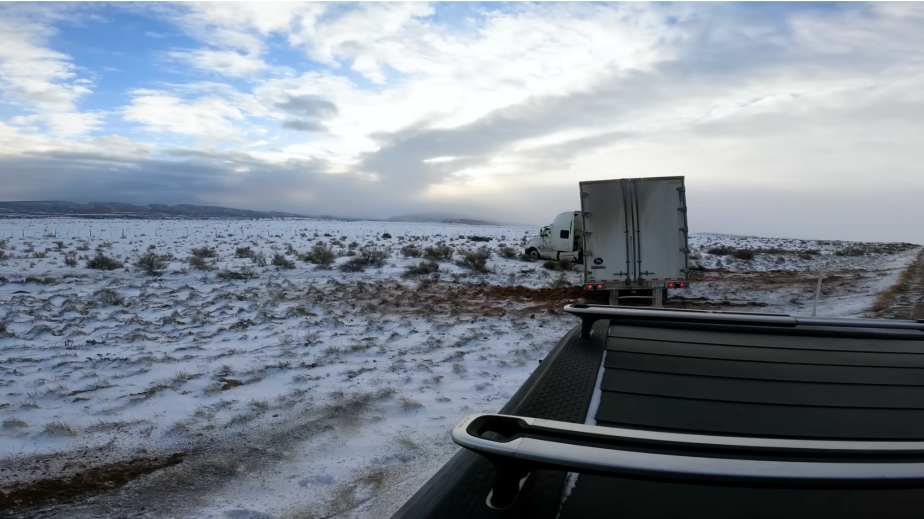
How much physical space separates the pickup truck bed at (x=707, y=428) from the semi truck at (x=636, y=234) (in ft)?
31.2

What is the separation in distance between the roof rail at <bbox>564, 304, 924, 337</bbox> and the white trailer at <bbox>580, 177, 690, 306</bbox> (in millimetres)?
9622

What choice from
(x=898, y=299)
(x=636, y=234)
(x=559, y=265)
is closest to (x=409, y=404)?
(x=636, y=234)

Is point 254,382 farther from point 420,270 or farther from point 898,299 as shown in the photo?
point 898,299

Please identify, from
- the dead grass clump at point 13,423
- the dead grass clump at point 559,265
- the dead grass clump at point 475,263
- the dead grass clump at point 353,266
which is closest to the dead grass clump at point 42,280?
the dead grass clump at point 353,266

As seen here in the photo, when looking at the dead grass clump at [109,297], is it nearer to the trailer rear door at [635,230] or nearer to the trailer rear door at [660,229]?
the trailer rear door at [635,230]

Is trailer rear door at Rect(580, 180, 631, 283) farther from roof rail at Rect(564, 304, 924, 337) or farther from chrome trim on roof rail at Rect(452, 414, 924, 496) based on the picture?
chrome trim on roof rail at Rect(452, 414, 924, 496)

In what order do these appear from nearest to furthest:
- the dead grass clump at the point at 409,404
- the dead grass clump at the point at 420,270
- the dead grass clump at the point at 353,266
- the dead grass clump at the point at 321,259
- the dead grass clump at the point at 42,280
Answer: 1. the dead grass clump at the point at 409,404
2. the dead grass clump at the point at 42,280
3. the dead grass clump at the point at 420,270
4. the dead grass clump at the point at 353,266
5. the dead grass clump at the point at 321,259

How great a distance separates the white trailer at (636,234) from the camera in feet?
38.9

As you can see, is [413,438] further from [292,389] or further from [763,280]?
[763,280]

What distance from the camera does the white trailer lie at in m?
11.9

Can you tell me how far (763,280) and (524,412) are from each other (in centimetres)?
2145

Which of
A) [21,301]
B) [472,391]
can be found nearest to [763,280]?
[472,391]

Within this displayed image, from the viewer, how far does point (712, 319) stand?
256cm

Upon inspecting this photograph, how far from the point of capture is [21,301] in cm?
1088
